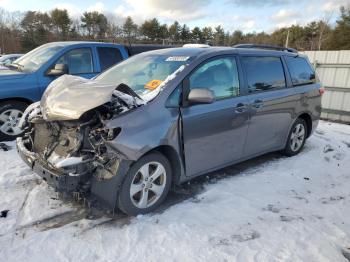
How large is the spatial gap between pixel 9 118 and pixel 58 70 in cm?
123

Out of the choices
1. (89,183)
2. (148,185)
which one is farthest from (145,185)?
(89,183)

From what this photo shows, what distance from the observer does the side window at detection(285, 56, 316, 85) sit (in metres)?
5.44

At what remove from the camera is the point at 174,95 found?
3.65m

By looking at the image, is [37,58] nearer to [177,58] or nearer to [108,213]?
[177,58]

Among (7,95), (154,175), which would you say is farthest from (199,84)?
(7,95)

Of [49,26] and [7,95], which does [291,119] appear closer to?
[7,95]

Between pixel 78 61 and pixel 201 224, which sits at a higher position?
pixel 78 61

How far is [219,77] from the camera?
414 centimetres

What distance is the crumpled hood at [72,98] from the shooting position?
3188mm

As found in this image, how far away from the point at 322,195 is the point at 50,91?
3668 mm

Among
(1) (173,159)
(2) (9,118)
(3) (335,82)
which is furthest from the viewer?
(3) (335,82)

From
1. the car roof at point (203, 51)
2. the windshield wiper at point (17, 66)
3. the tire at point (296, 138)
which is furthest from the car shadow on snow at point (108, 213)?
the windshield wiper at point (17, 66)

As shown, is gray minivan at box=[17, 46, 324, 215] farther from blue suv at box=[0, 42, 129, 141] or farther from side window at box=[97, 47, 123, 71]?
side window at box=[97, 47, 123, 71]

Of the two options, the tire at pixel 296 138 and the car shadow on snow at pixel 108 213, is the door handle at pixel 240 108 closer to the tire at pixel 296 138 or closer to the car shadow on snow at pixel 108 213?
the car shadow on snow at pixel 108 213
